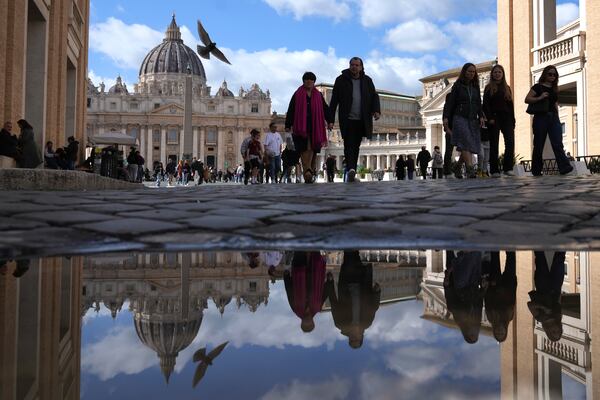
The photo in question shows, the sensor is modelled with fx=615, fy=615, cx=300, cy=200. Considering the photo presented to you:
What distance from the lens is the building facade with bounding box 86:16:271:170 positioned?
346 ft

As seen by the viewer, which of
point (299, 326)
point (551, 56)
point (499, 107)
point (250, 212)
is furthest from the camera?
point (551, 56)

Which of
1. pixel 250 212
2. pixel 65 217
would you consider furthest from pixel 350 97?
pixel 65 217

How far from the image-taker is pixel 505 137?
1087 cm

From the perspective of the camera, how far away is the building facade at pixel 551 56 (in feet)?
54.8

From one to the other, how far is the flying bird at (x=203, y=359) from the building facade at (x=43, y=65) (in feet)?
37.7

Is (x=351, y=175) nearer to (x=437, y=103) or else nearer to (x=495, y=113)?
(x=495, y=113)

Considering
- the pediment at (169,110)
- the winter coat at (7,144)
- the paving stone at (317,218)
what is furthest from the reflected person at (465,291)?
the pediment at (169,110)

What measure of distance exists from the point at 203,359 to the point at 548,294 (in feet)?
3.87

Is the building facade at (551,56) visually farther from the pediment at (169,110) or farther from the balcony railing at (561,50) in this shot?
the pediment at (169,110)

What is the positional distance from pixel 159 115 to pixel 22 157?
3832 inches

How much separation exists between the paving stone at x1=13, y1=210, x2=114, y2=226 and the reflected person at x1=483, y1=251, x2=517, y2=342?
7.71 feet

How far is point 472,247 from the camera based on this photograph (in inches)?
111

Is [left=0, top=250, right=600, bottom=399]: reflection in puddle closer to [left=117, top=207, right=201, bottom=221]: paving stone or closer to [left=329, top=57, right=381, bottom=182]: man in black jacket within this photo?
[left=117, top=207, right=201, bottom=221]: paving stone

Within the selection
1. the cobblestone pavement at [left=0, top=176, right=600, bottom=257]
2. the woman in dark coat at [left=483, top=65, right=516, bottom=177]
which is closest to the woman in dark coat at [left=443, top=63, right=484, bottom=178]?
the woman in dark coat at [left=483, top=65, right=516, bottom=177]
